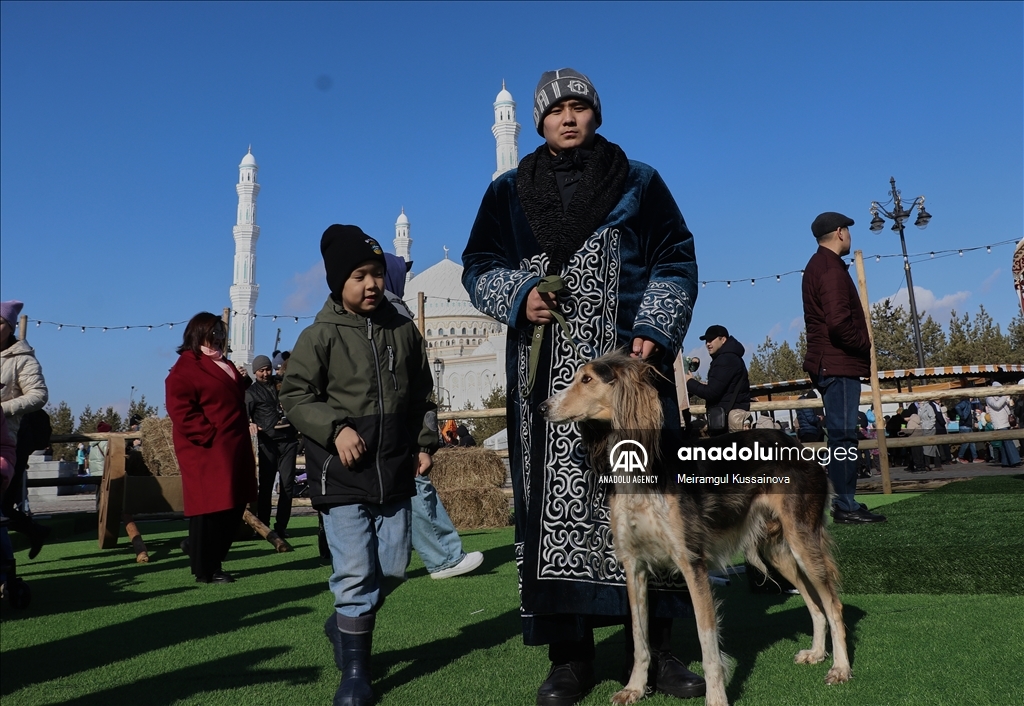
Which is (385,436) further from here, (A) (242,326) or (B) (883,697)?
(A) (242,326)

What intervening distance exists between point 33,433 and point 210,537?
2.70m

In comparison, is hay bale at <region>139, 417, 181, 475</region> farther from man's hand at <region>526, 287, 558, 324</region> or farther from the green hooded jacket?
man's hand at <region>526, 287, 558, 324</region>

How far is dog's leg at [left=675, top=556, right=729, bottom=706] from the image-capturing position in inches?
99.7

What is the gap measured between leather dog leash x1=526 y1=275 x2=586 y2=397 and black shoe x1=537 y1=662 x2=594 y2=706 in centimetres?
98

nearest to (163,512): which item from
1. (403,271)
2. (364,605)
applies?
(403,271)

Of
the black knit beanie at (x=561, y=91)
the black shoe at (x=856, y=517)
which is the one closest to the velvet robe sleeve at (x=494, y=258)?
the black knit beanie at (x=561, y=91)

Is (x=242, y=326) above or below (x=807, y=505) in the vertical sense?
above

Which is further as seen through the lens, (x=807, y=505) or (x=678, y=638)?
(x=678, y=638)

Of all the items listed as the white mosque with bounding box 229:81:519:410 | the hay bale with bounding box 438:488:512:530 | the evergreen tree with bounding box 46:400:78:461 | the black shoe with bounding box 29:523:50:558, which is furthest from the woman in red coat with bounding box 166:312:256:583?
the white mosque with bounding box 229:81:519:410

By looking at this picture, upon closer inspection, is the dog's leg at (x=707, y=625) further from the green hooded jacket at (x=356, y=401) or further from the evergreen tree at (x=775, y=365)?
the evergreen tree at (x=775, y=365)

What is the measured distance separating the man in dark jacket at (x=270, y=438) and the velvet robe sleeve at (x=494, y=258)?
544 centimetres

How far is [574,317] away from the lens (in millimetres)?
2982

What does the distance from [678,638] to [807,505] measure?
998 millimetres

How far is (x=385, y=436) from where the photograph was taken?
3.12 m
